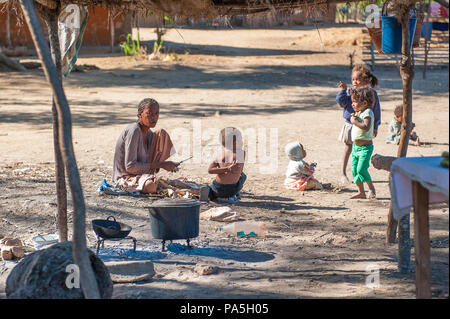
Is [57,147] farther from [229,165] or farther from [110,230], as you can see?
[229,165]

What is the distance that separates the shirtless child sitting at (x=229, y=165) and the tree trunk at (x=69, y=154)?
10.9 feet

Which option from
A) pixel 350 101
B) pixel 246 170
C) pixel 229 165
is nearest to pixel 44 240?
pixel 229 165

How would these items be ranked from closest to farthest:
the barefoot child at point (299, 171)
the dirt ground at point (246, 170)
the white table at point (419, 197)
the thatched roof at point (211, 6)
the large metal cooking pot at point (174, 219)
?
the white table at point (419, 197), the dirt ground at point (246, 170), the thatched roof at point (211, 6), the large metal cooking pot at point (174, 219), the barefoot child at point (299, 171)

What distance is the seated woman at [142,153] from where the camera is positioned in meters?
6.79

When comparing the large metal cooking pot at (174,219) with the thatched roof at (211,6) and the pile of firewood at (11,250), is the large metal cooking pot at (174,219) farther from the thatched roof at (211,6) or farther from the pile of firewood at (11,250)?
the thatched roof at (211,6)

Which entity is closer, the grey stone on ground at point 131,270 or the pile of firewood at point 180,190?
the grey stone on ground at point 131,270

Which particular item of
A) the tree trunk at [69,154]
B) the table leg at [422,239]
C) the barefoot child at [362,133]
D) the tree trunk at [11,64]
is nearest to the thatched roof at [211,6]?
the tree trunk at [69,154]

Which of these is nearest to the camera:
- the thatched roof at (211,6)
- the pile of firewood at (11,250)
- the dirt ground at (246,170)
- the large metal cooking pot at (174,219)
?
the dirt ground at (246,170)

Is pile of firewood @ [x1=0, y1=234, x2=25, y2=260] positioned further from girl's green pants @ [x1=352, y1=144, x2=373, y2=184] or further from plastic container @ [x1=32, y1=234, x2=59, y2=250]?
girl's green pants @ [x1=352, y1=144, x2=373, y2=184]

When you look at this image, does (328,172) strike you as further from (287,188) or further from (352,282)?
(352,282)

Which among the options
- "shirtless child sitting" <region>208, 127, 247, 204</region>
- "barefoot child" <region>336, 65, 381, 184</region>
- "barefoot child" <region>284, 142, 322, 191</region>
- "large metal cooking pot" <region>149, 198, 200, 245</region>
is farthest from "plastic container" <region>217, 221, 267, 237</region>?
"barefoot child" <region>336, 65, 381, 184</region>

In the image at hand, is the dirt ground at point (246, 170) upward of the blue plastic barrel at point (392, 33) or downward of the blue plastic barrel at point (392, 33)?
downward

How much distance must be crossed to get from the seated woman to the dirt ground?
0.26 m

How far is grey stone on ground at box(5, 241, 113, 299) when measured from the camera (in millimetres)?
3727
